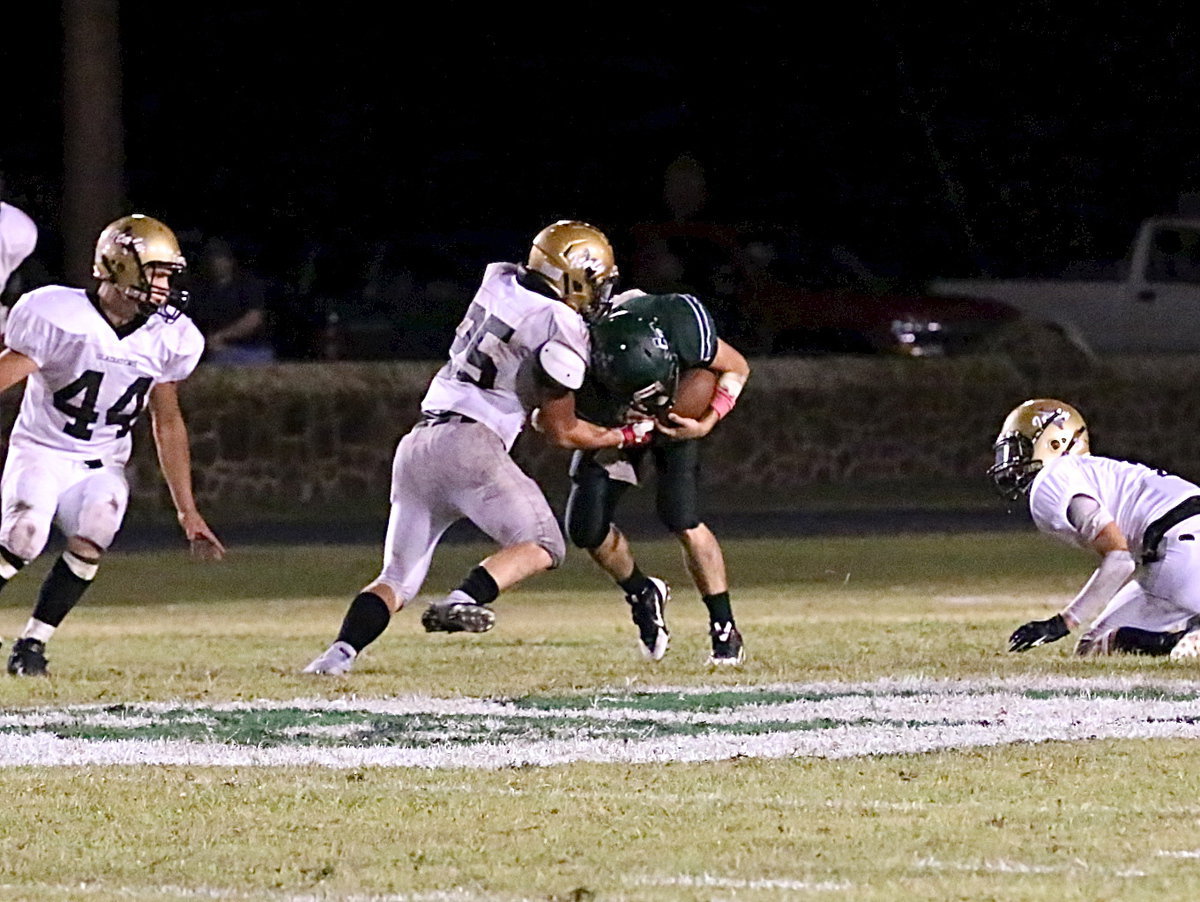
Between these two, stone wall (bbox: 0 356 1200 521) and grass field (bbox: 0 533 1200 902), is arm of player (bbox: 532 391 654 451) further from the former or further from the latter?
stone wall (bbox: 0 356 1200 521)

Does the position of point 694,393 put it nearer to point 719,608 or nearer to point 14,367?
point 719,608

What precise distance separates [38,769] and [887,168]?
81.7 feet

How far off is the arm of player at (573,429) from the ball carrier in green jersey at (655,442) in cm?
6

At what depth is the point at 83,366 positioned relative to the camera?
9.64 m

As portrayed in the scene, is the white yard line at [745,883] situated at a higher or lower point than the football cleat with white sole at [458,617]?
higher

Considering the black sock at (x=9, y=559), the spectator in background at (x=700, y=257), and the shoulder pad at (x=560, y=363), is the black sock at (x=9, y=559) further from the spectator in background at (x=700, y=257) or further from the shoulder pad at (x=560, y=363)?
→ the spectator in background at (x=700, y=257)

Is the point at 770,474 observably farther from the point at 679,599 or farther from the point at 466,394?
the point at 466,394

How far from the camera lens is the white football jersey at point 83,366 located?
962 centimetres

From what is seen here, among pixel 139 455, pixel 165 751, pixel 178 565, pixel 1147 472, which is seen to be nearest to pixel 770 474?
pixel 139 455

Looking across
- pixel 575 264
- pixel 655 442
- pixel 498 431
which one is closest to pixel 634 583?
pixel 655 442

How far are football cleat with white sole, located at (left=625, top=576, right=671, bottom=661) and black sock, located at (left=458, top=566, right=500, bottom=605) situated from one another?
0.99 m

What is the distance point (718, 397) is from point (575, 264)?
752 mm

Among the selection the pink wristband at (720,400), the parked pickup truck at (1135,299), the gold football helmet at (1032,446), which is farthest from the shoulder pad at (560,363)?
the parked pickup truck at (1135,299)

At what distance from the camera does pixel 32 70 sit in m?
30.8
